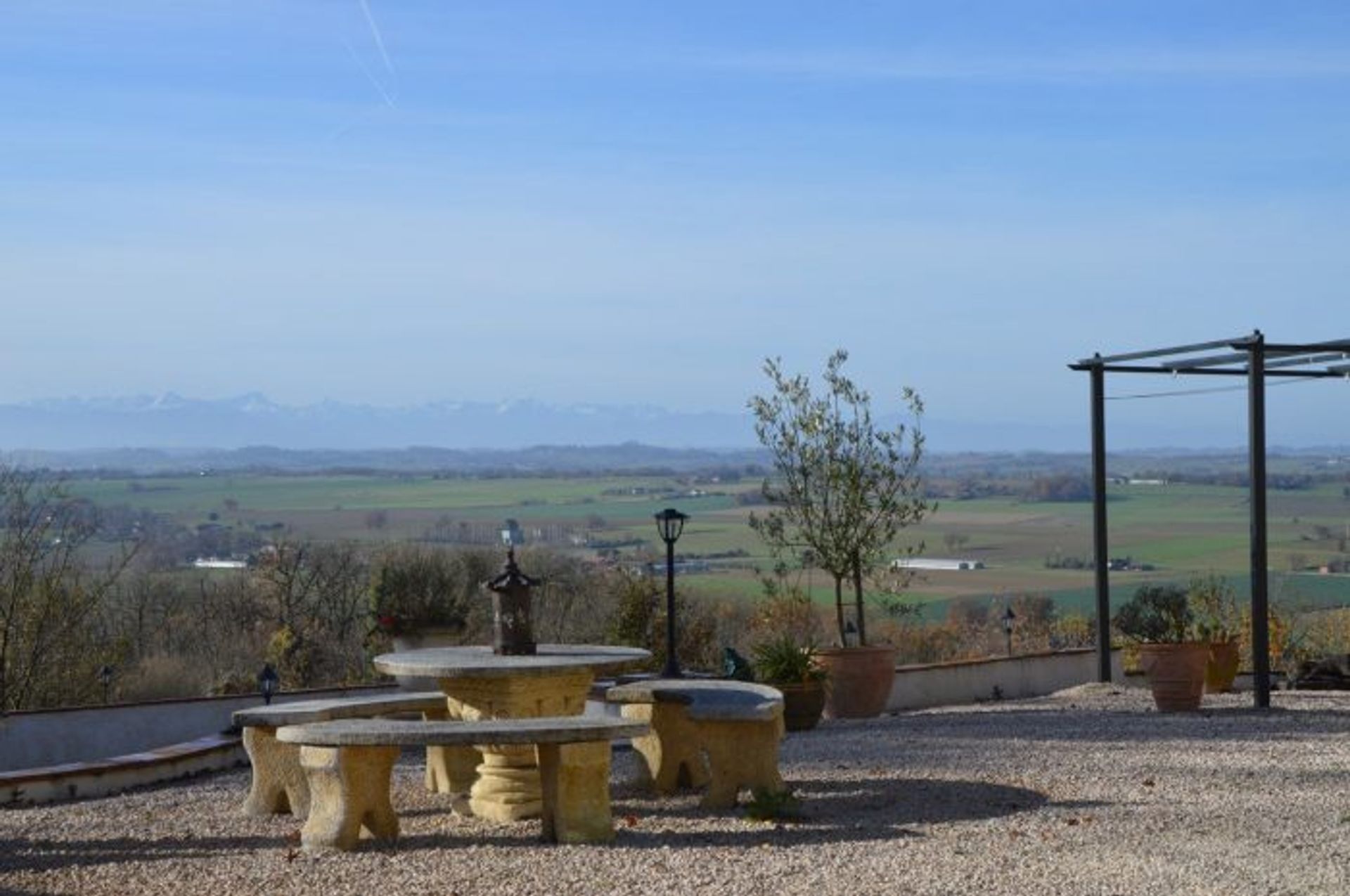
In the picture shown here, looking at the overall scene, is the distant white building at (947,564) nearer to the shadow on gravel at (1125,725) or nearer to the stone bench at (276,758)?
the shadow on gravel at (1125,725)

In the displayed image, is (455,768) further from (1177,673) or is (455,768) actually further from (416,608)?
(1177,673)

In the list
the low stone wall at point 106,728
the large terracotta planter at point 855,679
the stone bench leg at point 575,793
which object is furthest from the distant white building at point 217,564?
the stone bench leg at point 575,793

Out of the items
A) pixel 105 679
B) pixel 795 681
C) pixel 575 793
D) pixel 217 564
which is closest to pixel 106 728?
pixel 105 679

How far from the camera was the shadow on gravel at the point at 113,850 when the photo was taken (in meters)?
7.52

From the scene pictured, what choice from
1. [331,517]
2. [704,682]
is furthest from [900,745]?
[331,517]

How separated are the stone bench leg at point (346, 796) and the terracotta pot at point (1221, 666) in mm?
8423

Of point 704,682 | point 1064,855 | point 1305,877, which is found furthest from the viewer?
point 704,682

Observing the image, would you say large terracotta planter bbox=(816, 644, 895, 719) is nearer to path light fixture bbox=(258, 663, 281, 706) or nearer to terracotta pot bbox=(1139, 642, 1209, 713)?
terracotta pot bbox=(1139, 642, 1209, 713)

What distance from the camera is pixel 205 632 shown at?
74.8 ft

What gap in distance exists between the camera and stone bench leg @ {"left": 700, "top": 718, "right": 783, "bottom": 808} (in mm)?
8477

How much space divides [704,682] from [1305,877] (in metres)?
3.69

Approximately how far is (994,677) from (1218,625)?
71.6 inches

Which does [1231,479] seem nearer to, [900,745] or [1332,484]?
[1332,484]

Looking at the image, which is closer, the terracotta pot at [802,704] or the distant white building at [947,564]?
the terracotta pot at [802,704]
